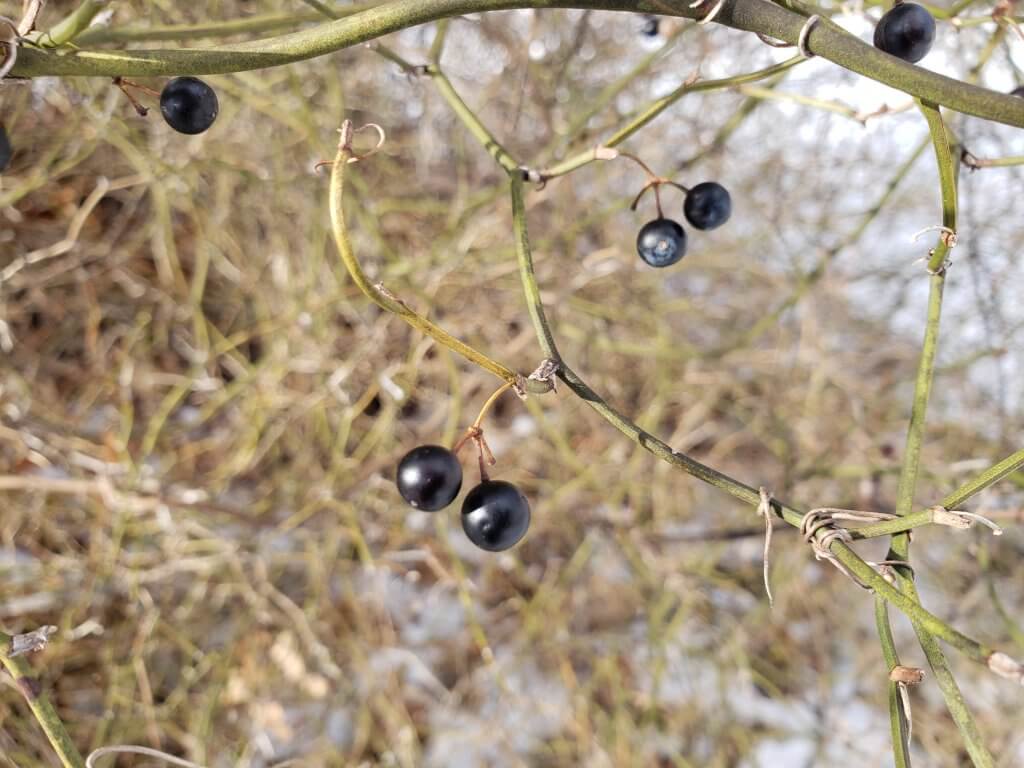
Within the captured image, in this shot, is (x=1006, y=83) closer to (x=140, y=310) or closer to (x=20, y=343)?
(x=140, y=310)

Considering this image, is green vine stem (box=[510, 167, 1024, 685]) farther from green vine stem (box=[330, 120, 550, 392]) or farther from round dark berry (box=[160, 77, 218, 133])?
round dark berry (box=[160, 77, 218, 133])

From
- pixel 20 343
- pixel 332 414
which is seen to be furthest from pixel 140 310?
pixel 332 414

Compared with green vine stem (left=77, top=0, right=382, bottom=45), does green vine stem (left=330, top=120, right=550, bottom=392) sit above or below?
below

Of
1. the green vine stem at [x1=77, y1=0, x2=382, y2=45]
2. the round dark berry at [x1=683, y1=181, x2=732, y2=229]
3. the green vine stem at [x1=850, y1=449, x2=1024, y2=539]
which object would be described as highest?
the round dark berry at [x1=683, y1=181, x2=732, y2=229]

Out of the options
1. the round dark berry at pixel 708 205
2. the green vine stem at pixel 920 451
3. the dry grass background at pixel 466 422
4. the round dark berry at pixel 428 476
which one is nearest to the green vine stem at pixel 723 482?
the green vine stem at pixel 920 451

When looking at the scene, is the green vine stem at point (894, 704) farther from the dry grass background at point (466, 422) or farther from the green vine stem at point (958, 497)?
the dry grass background at point (466, 422)

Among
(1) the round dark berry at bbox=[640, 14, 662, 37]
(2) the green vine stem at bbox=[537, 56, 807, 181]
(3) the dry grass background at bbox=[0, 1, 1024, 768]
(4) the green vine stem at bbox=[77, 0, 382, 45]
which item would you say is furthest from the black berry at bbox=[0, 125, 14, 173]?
(1) the round dark berry at bbox=[640, 14, 662, 37]

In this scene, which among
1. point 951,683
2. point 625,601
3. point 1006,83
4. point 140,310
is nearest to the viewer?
point 951,683
